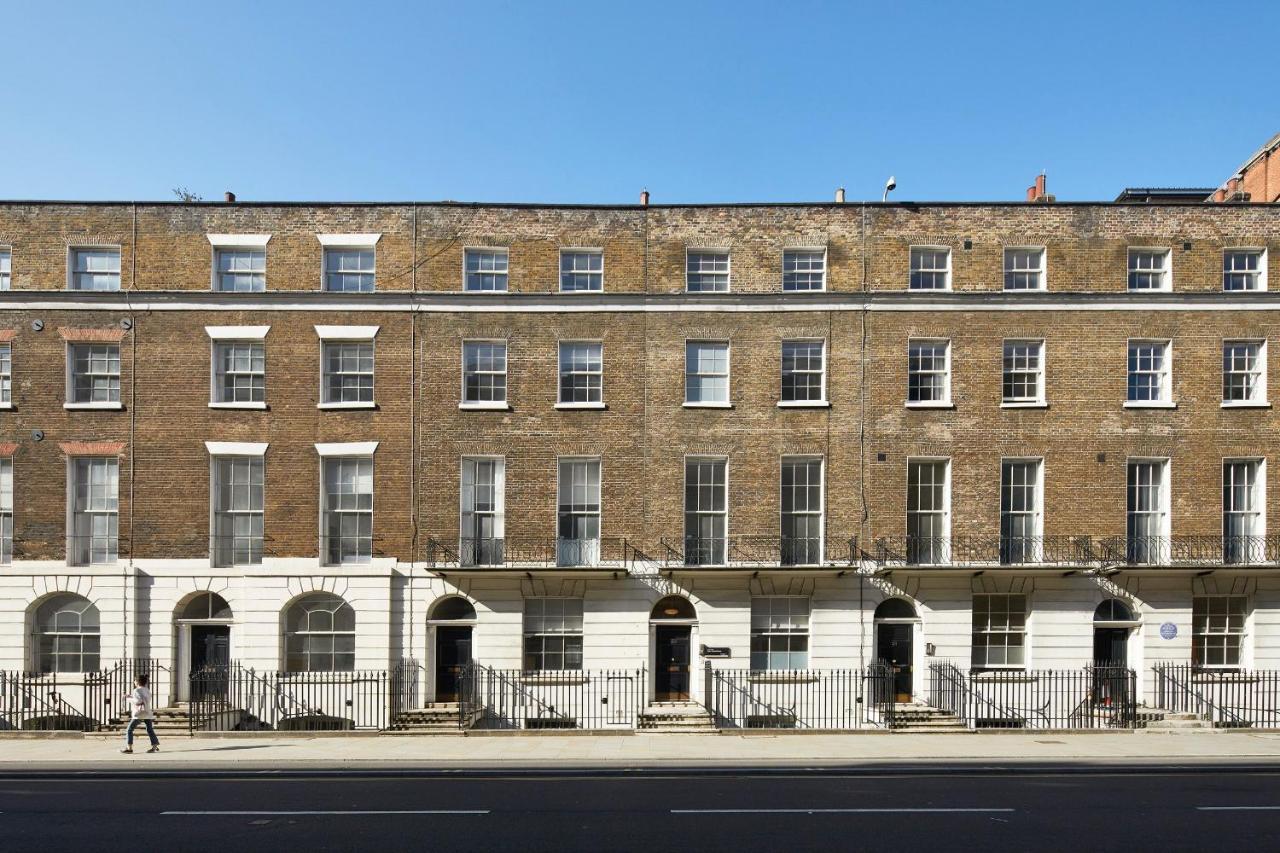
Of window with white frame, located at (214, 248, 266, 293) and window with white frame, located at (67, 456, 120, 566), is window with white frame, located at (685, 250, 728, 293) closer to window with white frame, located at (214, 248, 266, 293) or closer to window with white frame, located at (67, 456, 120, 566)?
window with white frame, located at (214, 248, 266, 293)

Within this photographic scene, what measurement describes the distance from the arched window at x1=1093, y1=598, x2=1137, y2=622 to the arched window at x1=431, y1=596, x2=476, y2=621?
16.2 metres

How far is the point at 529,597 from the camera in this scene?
23.8 metres

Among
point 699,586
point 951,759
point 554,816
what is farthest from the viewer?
point 699,586

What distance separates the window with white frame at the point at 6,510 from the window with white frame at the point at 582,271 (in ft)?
50.0

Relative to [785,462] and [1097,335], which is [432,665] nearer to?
[785,462]

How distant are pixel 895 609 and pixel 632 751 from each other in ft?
27.7

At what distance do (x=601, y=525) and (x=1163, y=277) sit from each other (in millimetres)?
16218

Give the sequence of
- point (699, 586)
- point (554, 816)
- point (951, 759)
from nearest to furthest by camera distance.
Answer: point (554, 816)
point (951, 759)
point (699, 586)

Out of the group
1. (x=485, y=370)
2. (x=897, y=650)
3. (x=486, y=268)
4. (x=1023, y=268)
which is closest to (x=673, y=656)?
(x=897, y=650)

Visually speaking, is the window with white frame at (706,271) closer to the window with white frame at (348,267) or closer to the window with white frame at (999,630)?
the window with white frame at (348,267)

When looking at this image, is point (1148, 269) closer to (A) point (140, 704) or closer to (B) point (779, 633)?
(B) point (779, 633)

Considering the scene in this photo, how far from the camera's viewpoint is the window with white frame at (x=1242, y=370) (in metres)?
24.0

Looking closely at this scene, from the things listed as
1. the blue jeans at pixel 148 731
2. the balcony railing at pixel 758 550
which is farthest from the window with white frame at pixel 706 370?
the blue jeans at pixel 148 731

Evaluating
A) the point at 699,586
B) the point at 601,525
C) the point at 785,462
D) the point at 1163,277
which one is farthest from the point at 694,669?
the point at 1163,277
